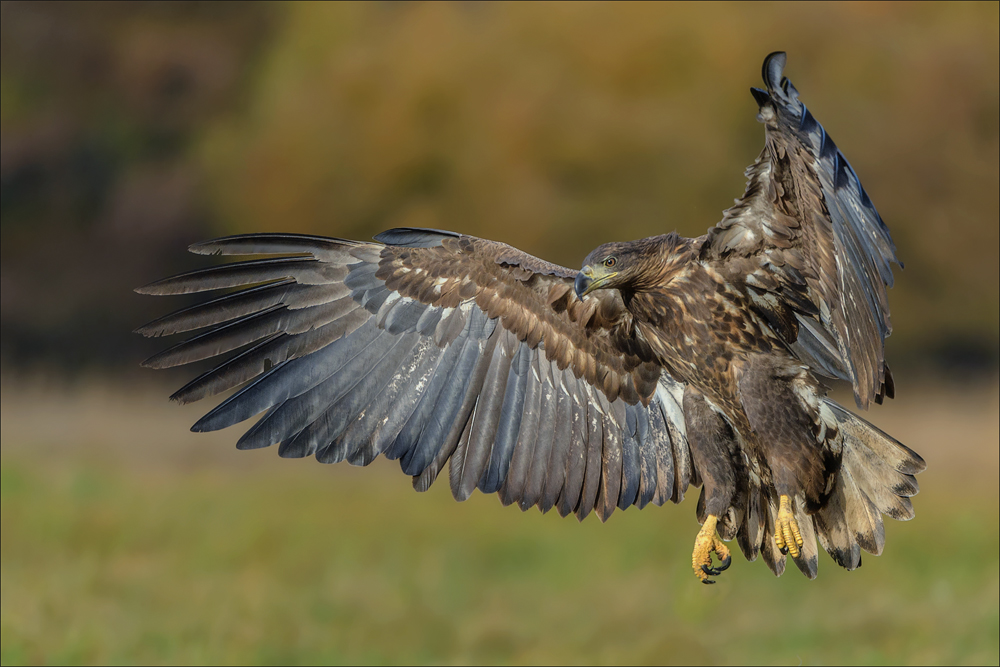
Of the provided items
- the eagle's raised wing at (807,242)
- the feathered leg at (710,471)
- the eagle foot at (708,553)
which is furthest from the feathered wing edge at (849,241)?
the eagle foot at (708,553)

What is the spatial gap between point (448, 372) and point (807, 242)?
1741 millimetres

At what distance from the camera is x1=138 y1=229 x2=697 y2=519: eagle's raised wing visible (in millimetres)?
4719

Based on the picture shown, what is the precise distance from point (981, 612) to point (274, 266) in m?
6.06

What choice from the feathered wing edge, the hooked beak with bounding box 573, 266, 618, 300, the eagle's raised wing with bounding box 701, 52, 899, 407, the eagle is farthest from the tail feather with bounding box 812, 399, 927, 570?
the hooked beak with bounding box 573, 266, 618, 300

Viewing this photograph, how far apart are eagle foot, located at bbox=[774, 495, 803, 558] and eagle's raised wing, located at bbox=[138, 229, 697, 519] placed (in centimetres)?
67

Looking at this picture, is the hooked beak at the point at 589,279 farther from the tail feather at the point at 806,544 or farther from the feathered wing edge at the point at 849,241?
the tail feather at the point at 806,544

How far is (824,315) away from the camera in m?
4.24

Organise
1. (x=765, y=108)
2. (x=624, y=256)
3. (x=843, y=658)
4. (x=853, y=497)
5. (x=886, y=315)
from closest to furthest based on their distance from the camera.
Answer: (x=765, y=108), (x=886, y=315), (x=624, y=256), (x=853, y=497), (x=843, y=658)

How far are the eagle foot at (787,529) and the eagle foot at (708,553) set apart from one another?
0.78 feet

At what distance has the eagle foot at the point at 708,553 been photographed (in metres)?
4.38

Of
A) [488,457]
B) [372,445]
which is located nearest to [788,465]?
[488,457]

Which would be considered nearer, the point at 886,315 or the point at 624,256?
the point at 886,315

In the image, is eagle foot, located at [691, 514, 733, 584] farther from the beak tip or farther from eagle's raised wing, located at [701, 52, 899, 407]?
the beak tip

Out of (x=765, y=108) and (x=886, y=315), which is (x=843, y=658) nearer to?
(x=886, y=315)
